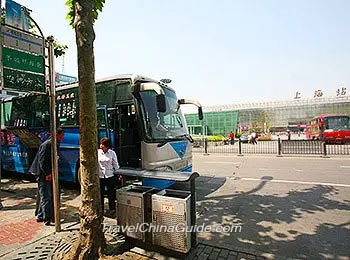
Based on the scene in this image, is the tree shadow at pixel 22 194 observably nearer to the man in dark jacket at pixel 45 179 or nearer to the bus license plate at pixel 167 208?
the man in dark jacket at pixel 45 179

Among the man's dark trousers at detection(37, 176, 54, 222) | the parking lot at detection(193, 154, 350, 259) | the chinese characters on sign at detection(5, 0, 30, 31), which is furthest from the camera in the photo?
the chinese characters on sign at detection(5, 0, 30, 31)

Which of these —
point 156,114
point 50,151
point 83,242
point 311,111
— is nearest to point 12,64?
point 50,151

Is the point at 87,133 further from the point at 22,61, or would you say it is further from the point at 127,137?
the point at 127,137

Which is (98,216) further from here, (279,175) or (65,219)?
(279,175)

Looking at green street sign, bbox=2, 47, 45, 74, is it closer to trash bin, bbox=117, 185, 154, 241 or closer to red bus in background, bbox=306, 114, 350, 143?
trash bin, bbox=117, 185, 154, 241

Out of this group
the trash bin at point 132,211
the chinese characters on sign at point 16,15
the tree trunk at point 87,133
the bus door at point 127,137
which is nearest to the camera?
the tree trunk at point 87,133

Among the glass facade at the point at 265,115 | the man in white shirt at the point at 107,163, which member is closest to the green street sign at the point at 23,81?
the man in white shirt at the point at 107,163

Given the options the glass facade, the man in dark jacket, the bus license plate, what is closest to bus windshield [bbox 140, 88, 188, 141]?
the man in dark jacket

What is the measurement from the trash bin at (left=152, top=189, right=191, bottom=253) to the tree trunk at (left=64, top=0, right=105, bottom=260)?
806mm

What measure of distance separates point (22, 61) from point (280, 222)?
6.01 meters

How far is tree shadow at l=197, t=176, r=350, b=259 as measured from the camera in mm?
3842

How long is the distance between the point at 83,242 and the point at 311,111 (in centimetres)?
8058

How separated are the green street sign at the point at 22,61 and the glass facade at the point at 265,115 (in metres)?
61.6

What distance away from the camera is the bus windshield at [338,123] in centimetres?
2217
